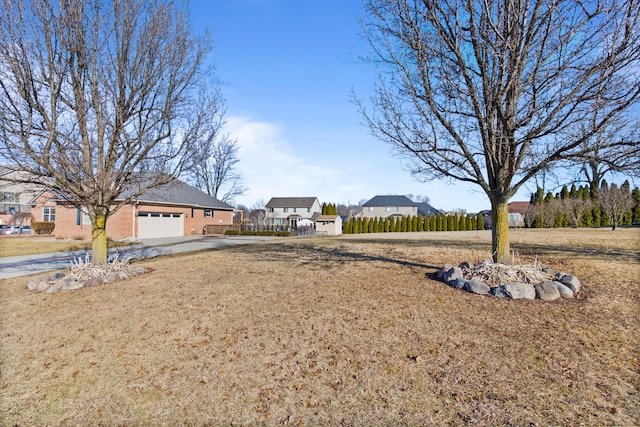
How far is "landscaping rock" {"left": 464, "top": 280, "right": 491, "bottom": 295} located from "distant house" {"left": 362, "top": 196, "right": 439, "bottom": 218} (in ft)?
155

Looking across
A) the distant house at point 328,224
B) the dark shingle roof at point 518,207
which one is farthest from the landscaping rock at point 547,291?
the dark shingle roof at point 518,207

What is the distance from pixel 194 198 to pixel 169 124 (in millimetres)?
20015

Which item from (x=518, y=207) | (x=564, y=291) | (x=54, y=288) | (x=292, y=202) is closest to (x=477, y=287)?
(x=564, y=291)

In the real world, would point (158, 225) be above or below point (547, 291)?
above

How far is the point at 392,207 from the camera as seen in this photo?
53.9m

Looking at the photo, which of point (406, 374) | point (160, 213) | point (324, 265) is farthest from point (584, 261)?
point (160, 213)

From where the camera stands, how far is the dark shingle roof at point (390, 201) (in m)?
53.7

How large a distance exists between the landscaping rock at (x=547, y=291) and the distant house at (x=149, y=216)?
650 inches

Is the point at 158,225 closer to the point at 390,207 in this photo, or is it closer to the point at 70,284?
the point at 70,284

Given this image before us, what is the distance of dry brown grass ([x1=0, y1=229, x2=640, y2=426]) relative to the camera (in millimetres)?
3031

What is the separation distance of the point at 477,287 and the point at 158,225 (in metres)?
22.2

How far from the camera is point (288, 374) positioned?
11.9 ft

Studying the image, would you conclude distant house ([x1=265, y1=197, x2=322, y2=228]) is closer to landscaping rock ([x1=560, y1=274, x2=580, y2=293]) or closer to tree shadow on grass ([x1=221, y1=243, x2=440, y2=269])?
tree shadow on grass ([x1=221, y1=243, x2=440, y2=269])

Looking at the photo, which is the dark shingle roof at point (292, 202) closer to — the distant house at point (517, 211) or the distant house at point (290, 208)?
the distant house at point (290, 208)
